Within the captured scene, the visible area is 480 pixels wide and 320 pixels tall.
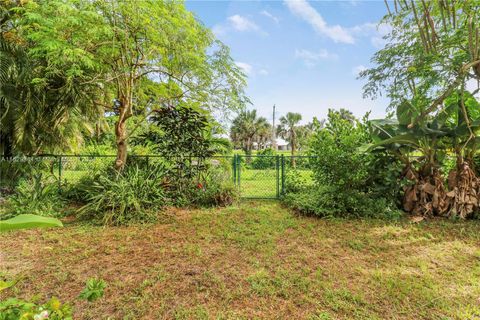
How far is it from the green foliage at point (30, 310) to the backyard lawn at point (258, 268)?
1.11 m

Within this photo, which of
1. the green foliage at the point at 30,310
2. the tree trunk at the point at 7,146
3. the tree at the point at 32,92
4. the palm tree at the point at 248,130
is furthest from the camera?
the palm tree at the point at 248,130

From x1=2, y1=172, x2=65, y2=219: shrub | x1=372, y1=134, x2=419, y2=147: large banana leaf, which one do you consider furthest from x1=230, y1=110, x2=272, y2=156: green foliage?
x1=372, y1=134, x2=419, y2=147: large banana leaf

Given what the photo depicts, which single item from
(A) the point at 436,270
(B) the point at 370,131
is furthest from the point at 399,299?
(B) the point at 370,131

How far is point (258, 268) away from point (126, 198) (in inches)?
120

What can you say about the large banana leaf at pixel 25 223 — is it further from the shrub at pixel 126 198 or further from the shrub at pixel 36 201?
the shrub at pixel 36 201

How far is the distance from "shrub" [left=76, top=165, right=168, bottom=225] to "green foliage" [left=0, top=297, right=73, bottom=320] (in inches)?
134

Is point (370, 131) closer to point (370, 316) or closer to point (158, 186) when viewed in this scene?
point (370, 316)

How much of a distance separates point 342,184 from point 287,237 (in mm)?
2063

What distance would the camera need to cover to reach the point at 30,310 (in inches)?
42.6

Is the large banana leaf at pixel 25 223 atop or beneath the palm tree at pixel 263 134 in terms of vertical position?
beneath

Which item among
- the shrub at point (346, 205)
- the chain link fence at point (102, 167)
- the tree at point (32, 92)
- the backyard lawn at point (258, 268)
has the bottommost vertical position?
the backyard lawn at point (258, 268)

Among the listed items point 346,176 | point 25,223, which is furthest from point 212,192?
point 25,223

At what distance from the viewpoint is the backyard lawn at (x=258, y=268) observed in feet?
7.02

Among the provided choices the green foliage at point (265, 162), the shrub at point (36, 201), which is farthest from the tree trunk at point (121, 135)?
the green foliage at point (265, 162)
